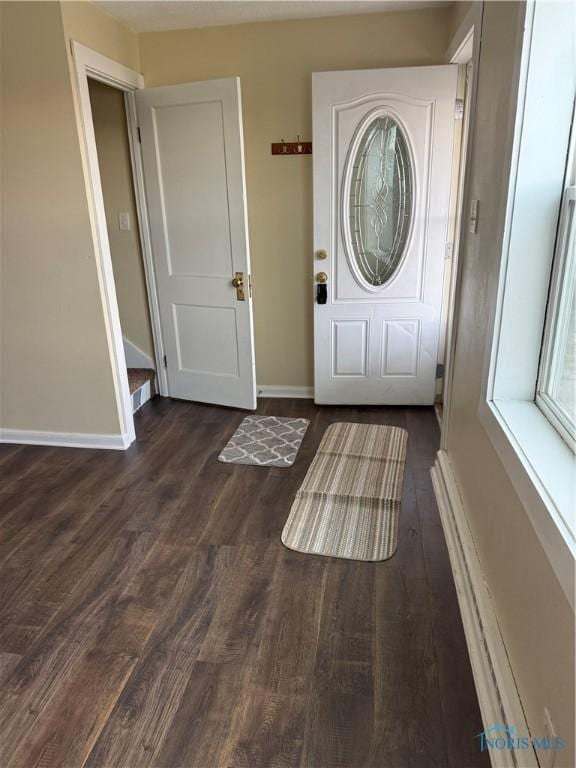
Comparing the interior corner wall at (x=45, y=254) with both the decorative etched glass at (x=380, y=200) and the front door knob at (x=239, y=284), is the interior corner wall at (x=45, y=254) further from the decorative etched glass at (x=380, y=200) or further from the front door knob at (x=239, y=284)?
the decorative etched glass at (x=380, y=200)

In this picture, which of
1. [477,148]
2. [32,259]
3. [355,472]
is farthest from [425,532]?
[32,259]

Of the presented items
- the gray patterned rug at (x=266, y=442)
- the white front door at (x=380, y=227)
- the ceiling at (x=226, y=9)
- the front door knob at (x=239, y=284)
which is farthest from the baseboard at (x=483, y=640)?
the ceiling at (x=226, y=9)

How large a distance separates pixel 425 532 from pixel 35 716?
161cm

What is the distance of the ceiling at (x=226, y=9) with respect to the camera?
2.77m

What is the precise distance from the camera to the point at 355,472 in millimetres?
2783

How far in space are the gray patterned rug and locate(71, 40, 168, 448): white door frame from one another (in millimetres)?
686

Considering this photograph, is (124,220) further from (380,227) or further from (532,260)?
(532,260)

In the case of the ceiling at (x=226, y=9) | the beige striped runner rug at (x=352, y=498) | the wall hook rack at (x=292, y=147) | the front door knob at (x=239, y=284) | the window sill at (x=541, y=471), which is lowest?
the beige striped runner rug at (x=352, y=498)

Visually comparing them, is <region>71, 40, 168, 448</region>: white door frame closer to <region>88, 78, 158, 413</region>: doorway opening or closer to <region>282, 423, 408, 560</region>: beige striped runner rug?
<region>88, 78, 158, 413</region>: doorway opening

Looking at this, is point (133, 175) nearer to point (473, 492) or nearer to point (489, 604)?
point (473, 492)

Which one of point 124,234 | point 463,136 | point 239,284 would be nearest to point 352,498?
point 239,284

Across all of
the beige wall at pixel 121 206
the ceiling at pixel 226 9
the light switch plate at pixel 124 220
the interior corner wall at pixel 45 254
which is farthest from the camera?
the light switch plate at pixel 124 220

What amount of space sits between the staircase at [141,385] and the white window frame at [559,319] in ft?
9.07

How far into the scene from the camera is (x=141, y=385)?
3742mm
